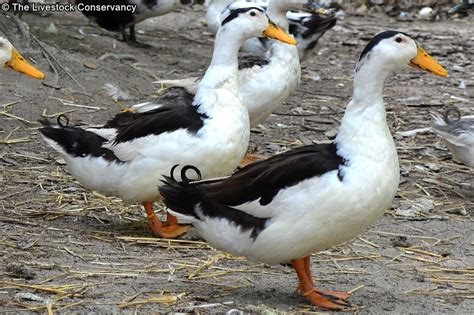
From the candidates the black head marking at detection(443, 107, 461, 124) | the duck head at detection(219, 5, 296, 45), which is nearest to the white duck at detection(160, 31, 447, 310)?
the duck head at detection(219, 5, 296, 45)

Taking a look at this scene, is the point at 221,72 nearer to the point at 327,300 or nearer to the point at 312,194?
the point at 312,194

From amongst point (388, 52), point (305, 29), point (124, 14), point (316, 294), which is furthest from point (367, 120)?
point (124, 14)

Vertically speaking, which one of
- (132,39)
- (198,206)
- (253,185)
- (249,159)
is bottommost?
(132,39)

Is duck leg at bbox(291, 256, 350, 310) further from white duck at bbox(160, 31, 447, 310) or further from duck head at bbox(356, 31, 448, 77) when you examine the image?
duck head at bbox(356, 31, 448, 77)

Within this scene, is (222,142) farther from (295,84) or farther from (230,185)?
(295,84)

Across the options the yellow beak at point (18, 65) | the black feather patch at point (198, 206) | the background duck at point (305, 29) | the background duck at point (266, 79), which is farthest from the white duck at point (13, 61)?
the background duck at point (305, 29)

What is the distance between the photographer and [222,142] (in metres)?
5.71

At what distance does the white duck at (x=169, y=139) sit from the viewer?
18.8 feet

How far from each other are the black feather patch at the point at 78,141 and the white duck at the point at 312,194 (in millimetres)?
1201

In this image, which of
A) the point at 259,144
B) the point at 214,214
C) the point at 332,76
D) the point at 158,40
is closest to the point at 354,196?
the point at 214,214

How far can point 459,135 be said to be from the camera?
7371 millimetres

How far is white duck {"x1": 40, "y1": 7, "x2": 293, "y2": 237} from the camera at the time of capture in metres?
5.73

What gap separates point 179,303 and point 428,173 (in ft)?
12.1

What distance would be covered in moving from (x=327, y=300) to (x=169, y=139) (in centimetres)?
152
